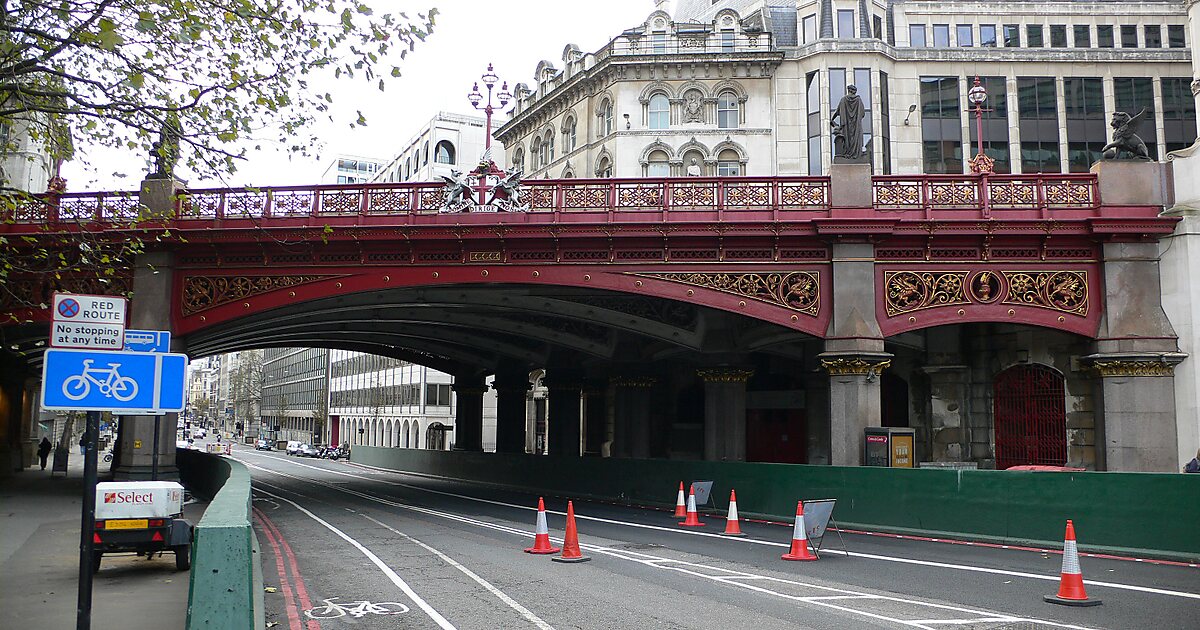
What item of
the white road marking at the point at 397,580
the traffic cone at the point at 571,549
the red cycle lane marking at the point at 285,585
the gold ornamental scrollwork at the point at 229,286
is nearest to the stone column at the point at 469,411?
the white road marking at the point at 397,580

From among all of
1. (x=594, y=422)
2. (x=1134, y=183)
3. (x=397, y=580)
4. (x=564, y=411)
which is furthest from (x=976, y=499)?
(x=594, y=422)

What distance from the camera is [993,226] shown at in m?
22.6

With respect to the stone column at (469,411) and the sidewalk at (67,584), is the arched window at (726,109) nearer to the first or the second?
the stone column at (469,411)

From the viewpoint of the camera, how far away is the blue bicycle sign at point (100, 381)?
718 centimetres

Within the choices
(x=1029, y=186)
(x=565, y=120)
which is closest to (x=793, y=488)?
(x=1029, y=186)

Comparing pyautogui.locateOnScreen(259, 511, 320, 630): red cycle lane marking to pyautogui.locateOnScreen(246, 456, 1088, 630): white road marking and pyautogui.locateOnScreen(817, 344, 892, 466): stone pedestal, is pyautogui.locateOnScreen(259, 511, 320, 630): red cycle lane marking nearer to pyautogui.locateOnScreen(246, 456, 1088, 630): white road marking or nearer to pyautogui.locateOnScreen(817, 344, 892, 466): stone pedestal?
pyautogui.locateOnScreen(246, 456, 1088, 630): white road marking

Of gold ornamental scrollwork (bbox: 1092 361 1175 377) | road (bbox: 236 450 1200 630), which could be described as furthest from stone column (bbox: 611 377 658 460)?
gold ornamental scrollwork (bbox: 1092 361 1175 377)

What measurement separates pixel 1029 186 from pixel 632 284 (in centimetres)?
993

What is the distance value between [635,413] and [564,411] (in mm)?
4479

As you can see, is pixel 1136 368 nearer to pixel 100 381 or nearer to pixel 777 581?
pixel 777 581

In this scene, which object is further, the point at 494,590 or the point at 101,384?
the point at 494,590

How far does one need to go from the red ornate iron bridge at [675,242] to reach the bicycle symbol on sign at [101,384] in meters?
16.0

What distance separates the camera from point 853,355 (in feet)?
72.6

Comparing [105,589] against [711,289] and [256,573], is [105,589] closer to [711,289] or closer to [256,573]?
[256,573]
